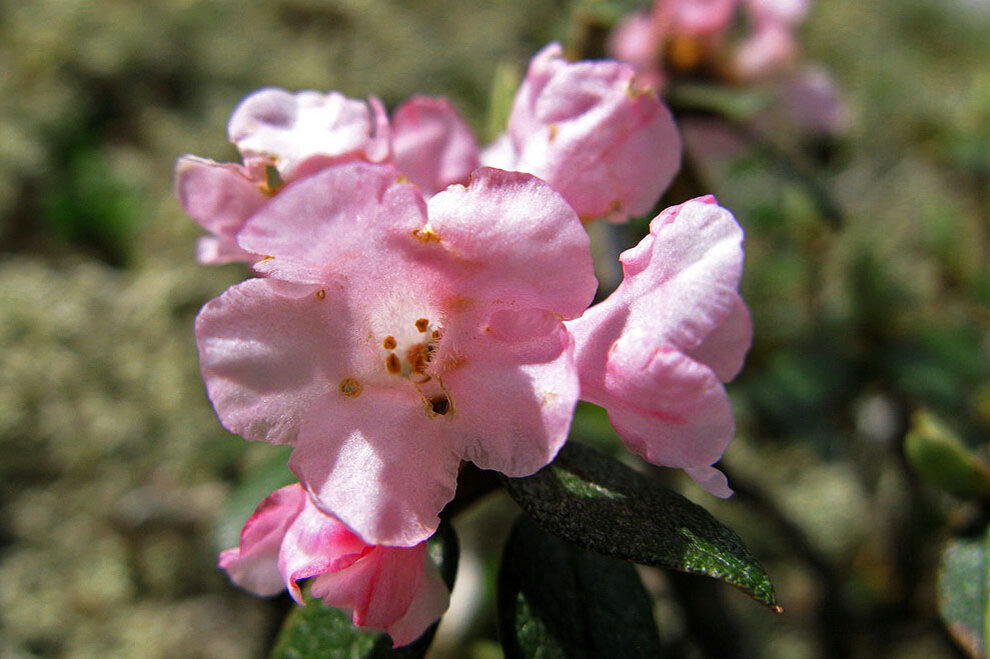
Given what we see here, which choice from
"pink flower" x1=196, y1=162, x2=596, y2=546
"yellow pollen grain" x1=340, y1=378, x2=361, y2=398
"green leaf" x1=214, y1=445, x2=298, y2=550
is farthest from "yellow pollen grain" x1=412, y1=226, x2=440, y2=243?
"green leaf" x1=214, y1=445, x2=298, y2=550

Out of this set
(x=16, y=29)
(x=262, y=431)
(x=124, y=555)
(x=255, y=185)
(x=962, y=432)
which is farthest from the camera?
(x=16, y=29)

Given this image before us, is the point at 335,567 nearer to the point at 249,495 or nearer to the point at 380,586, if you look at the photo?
the point at 380,586

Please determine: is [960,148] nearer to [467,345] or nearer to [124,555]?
[467,345]

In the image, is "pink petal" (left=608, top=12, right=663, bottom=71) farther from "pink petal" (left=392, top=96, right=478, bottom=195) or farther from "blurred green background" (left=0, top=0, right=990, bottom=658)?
"pink petal" (left=392, top=96, right=478, bottom=195)

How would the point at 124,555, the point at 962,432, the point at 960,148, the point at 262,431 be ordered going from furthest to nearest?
the point at 124,555 < the point at 960,148 < the point at 962,432 < the point at 262,431

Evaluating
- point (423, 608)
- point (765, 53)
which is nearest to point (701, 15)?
point (765, 53)

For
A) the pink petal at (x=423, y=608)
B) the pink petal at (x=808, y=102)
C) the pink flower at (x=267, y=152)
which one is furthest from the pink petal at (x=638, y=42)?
the pink petal at (x=423, y=608)

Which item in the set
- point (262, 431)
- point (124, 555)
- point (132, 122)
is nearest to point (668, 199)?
point (262, 431)

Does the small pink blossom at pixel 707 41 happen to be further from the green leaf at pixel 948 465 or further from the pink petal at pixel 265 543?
the pink petal at pixel 265 543
